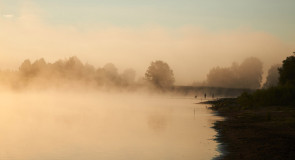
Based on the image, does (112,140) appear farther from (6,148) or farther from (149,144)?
(6,148)

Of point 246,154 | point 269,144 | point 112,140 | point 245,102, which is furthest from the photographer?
point 245,102

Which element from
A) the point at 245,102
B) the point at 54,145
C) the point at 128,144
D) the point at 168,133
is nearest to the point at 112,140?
the point at 128,144

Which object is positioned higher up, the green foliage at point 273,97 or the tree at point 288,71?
the tree at point 288,71

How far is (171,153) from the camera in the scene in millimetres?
32344

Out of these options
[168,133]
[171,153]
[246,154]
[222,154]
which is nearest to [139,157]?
[171,153]

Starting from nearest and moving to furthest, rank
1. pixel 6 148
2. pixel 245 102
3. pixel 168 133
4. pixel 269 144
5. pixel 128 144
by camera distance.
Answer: pixel 269 144 → pixel 6 148 → pixel 128 144 → pixel 168 133 → pixel 245 102

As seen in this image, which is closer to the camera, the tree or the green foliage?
the green foliage

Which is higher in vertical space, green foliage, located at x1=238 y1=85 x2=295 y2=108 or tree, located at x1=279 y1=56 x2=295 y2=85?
tree, located at x1=279 y1=56 x2=295 y2=85

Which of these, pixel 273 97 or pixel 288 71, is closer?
pixel 273 97

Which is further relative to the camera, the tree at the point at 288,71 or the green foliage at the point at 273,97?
the tree at the point at 288,71

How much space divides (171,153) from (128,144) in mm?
7082

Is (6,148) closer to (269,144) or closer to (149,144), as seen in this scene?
(149,144)

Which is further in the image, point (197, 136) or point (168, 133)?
point (168, 133)

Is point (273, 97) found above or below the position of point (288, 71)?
below
